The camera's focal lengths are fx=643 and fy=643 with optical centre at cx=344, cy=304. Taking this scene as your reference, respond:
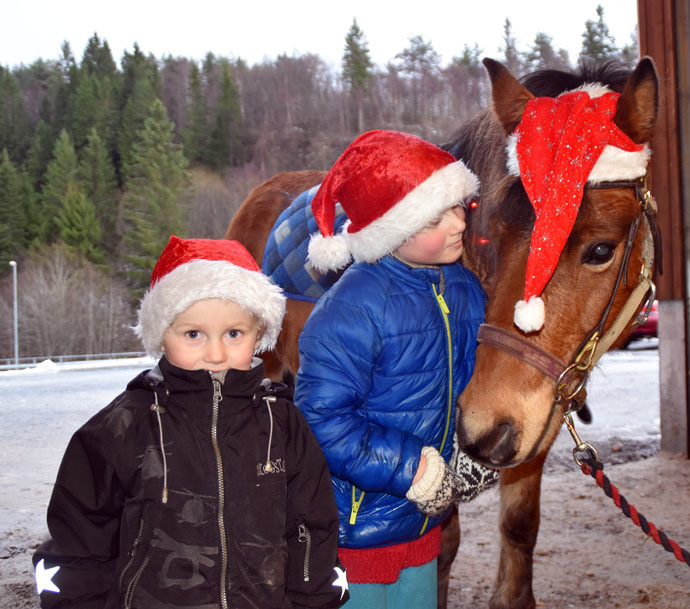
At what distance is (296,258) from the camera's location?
2.55 meters

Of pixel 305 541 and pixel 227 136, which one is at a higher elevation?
pixel 227 136

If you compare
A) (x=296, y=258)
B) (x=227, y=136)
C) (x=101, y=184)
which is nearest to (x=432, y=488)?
(x=296, y=258)

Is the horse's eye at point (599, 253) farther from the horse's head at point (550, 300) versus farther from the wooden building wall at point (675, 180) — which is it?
the wooden building wall at point (675, 180)

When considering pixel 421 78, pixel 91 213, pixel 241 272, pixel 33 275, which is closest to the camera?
pixel 241 272

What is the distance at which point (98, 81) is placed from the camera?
10789 mm

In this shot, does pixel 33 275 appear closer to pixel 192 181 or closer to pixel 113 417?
pixel 192 181

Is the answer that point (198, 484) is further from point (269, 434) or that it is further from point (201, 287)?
point (201, 287)

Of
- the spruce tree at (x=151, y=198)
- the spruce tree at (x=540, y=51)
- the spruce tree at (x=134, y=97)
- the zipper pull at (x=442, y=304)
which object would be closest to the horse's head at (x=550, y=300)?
the zipper pull at (x=442, y=304)

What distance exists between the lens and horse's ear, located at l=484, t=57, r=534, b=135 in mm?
1642

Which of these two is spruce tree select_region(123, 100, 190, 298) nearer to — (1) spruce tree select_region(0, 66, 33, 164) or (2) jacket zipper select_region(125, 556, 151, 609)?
(1) spruce tree select_region(0, 66, 33, 164)

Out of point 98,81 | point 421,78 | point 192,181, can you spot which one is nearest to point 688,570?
point 421,78

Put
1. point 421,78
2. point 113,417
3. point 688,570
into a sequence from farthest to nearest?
point 421,78 → point 688,570 → point 113,417

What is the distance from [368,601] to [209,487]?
54 centimetres

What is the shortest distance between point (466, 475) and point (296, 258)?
130cm
